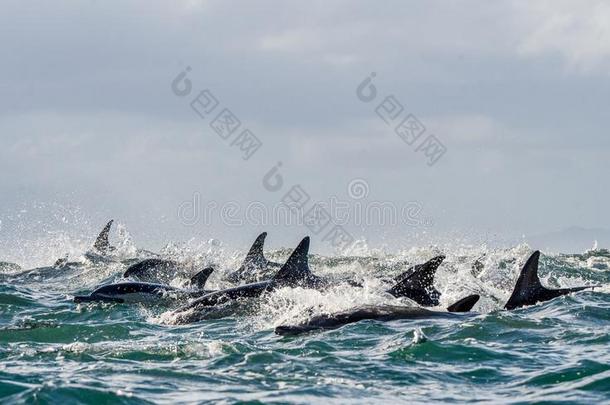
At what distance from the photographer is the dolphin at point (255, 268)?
87.8 feet

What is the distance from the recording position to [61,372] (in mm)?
13016

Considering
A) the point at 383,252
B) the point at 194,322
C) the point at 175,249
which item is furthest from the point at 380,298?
the point at 383,252

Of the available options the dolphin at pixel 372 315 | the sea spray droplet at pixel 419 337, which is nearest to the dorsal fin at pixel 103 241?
the dolphin at pixel 372 315

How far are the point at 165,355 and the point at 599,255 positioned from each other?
2966 cm

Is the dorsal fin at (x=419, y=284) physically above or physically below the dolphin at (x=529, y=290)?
above

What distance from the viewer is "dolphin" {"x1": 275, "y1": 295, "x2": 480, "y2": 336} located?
1599 cm

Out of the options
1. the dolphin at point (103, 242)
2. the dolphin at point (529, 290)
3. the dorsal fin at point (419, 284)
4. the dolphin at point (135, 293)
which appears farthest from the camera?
the dolphin at point (103, 242)

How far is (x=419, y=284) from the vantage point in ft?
63.1

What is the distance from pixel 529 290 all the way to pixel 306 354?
251 inches

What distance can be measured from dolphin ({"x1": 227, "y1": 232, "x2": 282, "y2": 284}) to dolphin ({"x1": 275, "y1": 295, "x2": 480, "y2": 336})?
9.66 meters

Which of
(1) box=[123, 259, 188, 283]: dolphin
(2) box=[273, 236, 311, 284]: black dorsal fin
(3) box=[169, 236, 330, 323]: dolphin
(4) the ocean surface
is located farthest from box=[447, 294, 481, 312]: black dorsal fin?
(1) box=[123, 259, 188, 283]: dolphin

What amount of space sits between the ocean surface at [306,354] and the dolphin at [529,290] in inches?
12.9

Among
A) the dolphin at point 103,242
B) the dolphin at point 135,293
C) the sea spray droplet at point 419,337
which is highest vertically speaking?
the dolphin at point 103,242

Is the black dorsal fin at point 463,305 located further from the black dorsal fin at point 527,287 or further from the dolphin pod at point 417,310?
the black dorsal fin at point 527,287
